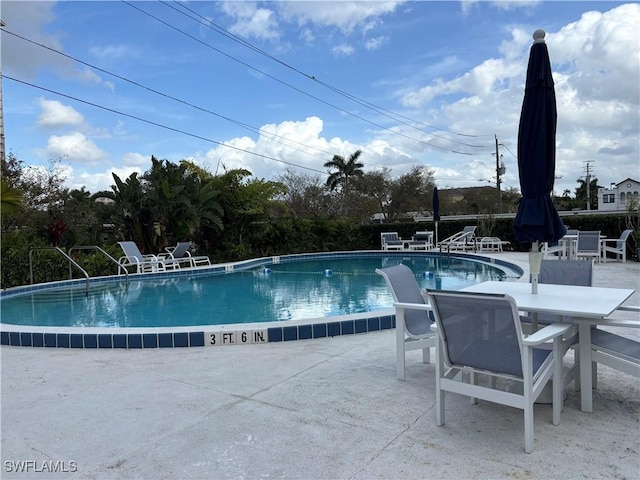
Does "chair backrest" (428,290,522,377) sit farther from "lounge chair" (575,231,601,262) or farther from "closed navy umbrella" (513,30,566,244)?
"lounge chair" (575,231,601,262)

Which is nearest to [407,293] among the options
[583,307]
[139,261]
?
[583,307]

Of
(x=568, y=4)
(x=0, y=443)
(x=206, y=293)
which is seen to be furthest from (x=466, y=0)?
(x=0, y=443)

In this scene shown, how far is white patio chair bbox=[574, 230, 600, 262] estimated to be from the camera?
1179 cm

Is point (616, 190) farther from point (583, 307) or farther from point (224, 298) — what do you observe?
point (583, 307)

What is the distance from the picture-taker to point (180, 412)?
3008 mm

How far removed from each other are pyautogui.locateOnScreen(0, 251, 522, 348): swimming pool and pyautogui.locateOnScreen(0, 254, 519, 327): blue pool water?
2cm

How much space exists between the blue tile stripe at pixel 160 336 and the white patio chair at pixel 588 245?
354 inches

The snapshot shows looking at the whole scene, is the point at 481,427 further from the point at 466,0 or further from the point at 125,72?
the point at 125,72

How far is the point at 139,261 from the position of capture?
40.2ft

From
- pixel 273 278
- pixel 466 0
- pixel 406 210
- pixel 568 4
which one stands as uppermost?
pixel 466 0

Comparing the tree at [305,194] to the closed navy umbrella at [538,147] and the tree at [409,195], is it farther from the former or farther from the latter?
the closed navy umbrella at [538,147]

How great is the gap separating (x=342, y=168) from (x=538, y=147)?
32712mm

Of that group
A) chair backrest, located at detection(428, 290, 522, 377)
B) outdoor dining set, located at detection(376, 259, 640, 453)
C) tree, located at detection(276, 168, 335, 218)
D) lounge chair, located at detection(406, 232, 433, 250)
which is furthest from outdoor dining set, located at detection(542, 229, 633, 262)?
tree, located at detection(276, 168, 335, 218)

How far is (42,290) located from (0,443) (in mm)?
8280
